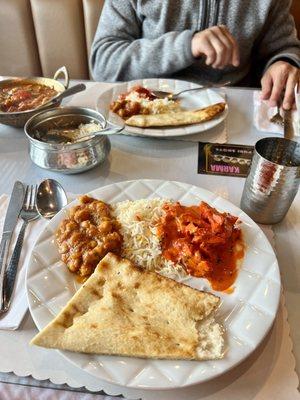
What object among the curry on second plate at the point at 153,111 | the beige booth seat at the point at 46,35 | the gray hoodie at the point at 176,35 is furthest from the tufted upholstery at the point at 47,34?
the curry on second plate at the point at 153,111

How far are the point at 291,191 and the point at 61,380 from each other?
25.5 inches

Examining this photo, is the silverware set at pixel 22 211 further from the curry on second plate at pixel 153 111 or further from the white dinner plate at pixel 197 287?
the curry on second plate at pixel 153 111

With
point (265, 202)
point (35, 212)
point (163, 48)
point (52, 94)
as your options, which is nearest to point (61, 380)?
point (35, 212)

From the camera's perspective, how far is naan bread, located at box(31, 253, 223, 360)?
612mm

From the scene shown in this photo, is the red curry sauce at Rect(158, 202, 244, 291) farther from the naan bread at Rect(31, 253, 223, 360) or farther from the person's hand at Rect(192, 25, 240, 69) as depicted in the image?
the person's hand at Rect(192, 25, 240, 69)

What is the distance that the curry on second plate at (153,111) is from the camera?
1.23m

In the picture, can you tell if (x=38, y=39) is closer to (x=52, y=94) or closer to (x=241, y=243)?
(x=52, y=94)

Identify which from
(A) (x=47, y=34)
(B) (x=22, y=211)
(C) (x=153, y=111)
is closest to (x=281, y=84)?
(C) (x=153, y=111)

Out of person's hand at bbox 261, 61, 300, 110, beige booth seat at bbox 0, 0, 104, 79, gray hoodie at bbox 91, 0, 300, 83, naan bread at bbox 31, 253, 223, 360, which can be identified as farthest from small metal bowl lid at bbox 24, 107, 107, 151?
beige booth seat at bbox 0, 0, 104, 79

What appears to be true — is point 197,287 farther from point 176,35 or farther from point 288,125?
point 176,35

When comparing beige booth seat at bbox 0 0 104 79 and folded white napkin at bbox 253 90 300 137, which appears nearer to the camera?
folded white napkin at bbox 253 90 300 137

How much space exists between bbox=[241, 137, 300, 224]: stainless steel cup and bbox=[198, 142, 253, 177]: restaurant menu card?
6.7 inches

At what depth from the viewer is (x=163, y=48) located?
1.54 m

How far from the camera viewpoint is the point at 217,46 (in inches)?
56.3
